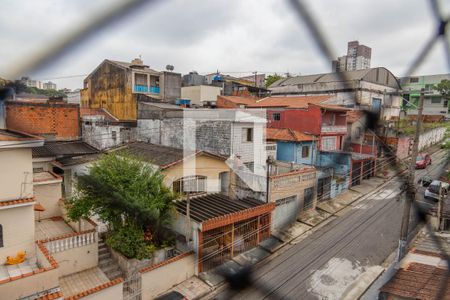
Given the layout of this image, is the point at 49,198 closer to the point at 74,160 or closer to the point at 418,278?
the point at 74,160

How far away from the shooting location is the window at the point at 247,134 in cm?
1020

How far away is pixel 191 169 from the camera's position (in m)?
8.76

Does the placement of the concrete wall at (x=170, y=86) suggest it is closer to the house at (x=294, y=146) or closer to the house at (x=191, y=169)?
the house at (x=294, y=146)

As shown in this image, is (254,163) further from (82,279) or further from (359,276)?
(82,279)

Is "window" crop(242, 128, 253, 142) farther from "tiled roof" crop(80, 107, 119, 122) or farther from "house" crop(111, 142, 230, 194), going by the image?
"tiled roof" crop(80, 107, 119, 122)

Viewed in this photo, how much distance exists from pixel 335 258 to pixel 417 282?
135 inches

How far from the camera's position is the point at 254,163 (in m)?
10.7

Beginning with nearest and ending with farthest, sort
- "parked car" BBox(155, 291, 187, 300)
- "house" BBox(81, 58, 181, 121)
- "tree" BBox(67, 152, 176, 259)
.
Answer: "parked car" BBox(155, 291, 187, 300), "tree" BBox(67, 152, 176, 259), "house" BBox(81, 58, 181, 121)

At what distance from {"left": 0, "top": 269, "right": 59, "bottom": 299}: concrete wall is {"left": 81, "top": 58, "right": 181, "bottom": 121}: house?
9845mm

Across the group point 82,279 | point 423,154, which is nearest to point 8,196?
point 82,279

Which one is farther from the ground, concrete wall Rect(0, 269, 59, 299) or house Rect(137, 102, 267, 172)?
house Rect(137, 102, 267, 172)

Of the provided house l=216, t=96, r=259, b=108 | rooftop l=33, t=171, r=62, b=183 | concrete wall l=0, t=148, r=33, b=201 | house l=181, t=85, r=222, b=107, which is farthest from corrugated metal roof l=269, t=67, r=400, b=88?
house l=181, t=85, r=222, b=107

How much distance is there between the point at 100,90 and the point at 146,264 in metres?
12.0

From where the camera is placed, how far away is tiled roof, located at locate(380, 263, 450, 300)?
4586mm
